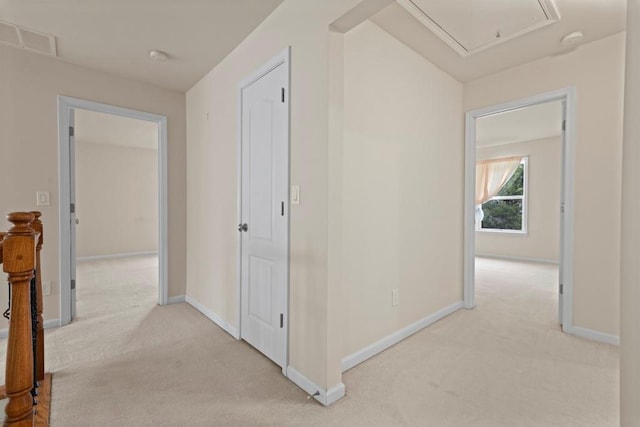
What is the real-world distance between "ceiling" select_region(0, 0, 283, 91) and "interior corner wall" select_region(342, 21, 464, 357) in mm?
922

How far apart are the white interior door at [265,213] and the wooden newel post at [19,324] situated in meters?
1.26

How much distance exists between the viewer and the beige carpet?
1.59 meters

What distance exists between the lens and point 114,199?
21.4 feet

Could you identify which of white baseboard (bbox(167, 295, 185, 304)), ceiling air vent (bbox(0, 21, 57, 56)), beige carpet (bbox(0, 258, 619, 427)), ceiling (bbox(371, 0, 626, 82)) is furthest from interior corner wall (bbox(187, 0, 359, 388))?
ceiling air vent (bbox(0, 21, 57, 56))

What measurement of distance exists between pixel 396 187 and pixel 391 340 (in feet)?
4.07

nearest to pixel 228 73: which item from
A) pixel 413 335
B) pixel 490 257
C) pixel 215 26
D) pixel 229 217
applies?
pixel 215 26

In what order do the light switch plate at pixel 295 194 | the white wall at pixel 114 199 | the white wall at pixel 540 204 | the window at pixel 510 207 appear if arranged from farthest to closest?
the window at pixel 510 207
the white wall at pixel 114 199
the white wall at pixel 540 204
the light switch plate at pixel 295 194

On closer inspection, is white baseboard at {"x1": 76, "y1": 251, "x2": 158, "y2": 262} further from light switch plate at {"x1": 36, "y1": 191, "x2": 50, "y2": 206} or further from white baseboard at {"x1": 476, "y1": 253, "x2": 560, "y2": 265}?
white baseboard at {"x1": 476, "y1": 253, "x2": 560, "y2": 265}

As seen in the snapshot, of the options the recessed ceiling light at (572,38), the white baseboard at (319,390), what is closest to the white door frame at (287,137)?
the white baseboard at (319,390)

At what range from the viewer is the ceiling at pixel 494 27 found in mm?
2041

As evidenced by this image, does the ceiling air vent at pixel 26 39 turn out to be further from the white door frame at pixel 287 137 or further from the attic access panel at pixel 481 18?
the attic access panel at pixel 481 18

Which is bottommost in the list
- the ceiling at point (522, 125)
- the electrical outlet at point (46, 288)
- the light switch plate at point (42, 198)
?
the electrical outlet at point (46, 288)

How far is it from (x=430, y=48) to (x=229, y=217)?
2.30 meters

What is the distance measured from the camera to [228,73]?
272cm
